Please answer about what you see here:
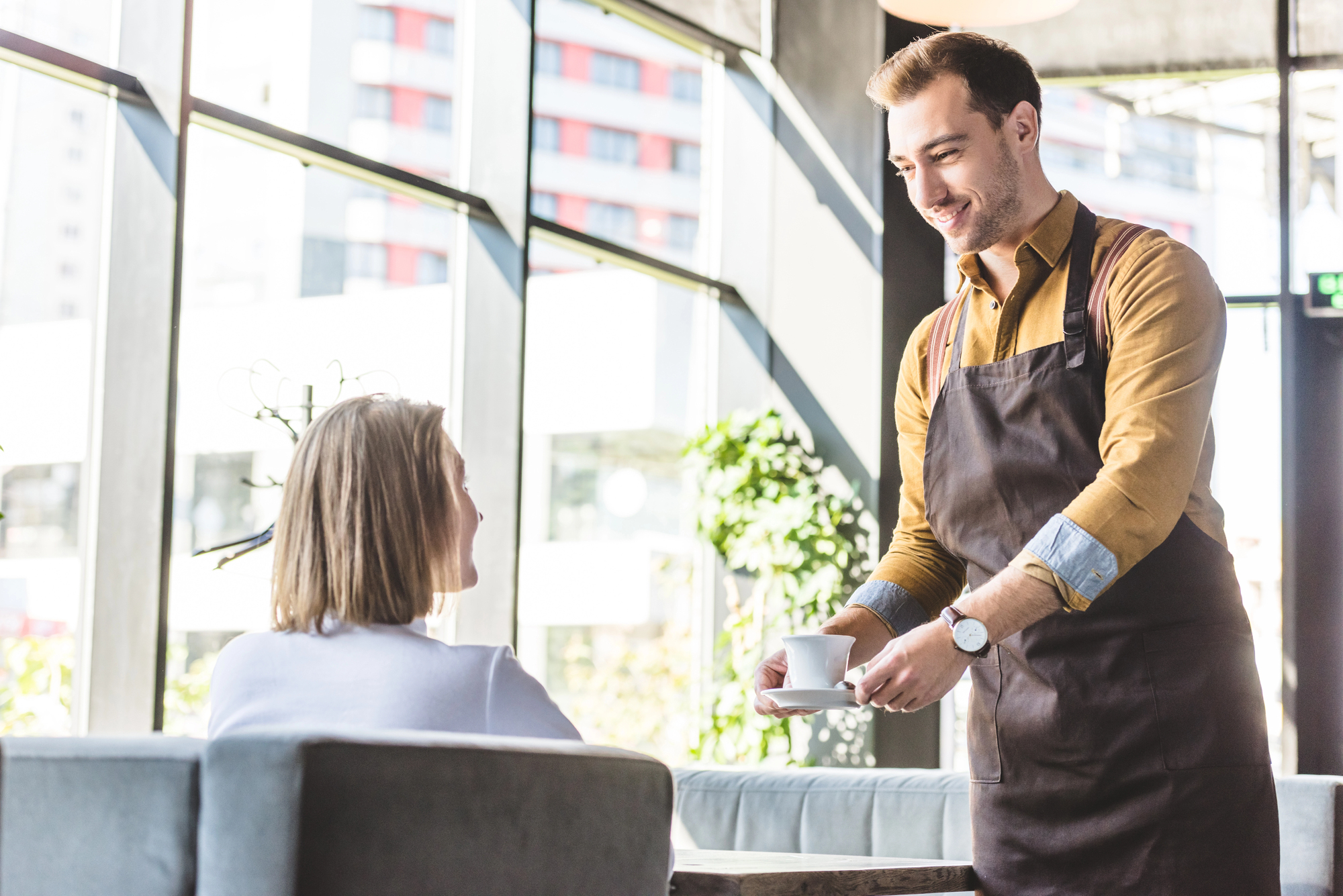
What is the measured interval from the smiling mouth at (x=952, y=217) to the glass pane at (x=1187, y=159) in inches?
145

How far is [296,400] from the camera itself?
3.65 m

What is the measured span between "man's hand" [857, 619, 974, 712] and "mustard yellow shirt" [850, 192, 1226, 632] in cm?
11

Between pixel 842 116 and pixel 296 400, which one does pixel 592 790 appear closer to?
pixel 296 400

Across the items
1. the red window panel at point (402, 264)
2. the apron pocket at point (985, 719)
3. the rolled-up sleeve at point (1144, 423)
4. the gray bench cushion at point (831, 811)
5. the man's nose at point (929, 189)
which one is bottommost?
the gray bench cushion at point (831, 811)

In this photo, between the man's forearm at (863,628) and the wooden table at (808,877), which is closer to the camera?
the wooden table at (808,877)

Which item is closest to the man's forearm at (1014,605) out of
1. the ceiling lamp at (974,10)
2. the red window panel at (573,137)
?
the ceiling lamp at (974,10)

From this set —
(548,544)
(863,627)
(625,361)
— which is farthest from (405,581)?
(625,361)

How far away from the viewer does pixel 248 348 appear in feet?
11.7

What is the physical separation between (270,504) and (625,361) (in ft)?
5.52

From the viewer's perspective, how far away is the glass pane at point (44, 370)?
10.3 feet

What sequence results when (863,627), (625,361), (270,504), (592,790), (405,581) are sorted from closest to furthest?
1. (592,790)
2. (405,581)
3. (863,627)
4. (270,504)
5. (625,361)

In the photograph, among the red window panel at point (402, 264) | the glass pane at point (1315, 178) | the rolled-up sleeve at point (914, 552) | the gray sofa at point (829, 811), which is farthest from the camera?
the glass pane at point (1315, 178)

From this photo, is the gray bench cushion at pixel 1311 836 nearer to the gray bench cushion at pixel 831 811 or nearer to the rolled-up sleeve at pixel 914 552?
the gray bench cushion at pixel 831 811

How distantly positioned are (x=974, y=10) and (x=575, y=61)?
172 cm
